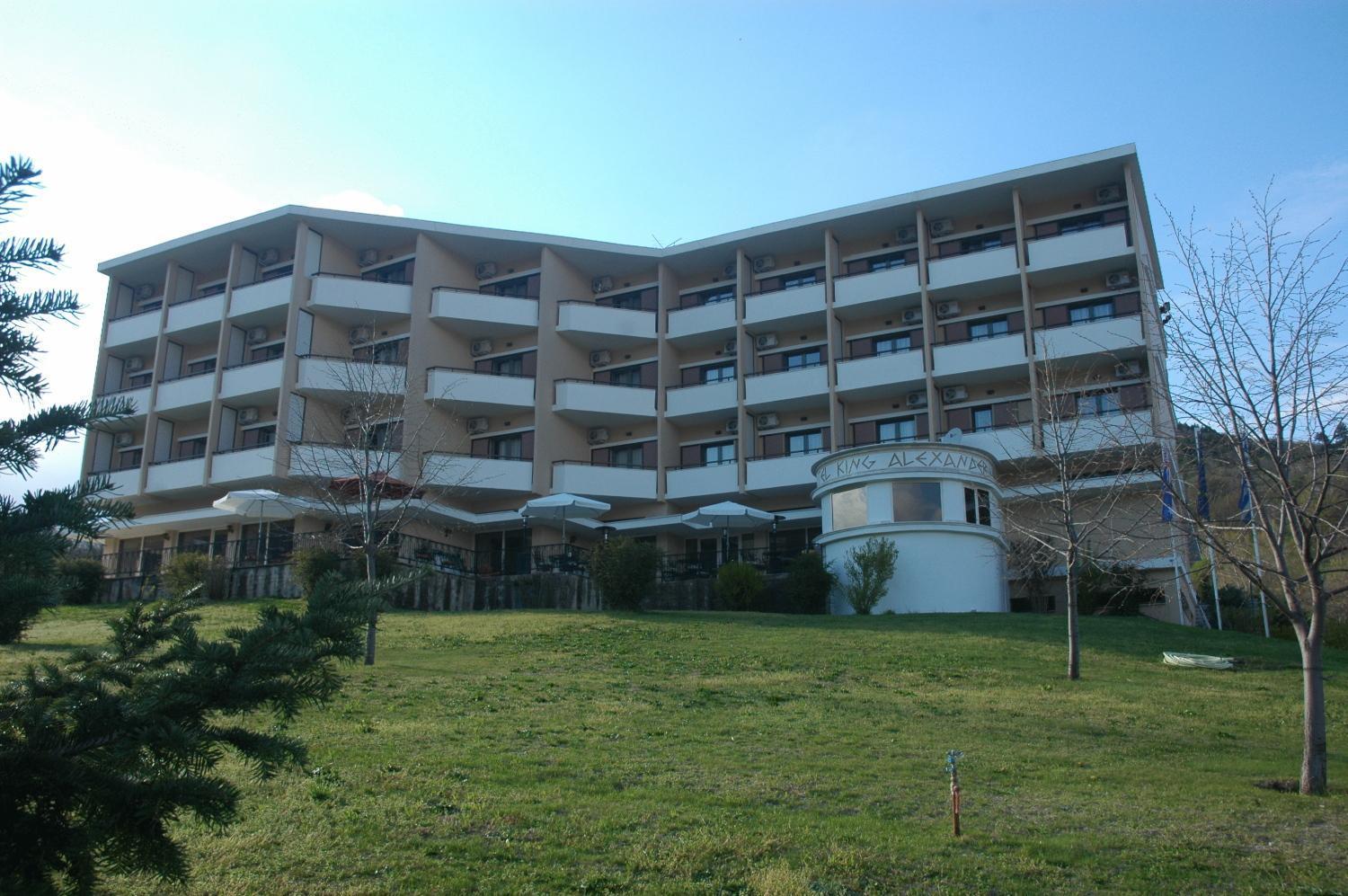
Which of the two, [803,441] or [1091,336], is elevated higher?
[1091,336]

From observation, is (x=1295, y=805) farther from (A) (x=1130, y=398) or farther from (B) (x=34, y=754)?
(A) (x=1130, y=398)

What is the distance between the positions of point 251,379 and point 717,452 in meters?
18.2

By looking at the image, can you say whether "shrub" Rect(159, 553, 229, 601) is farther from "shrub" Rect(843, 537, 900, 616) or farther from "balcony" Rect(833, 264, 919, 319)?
"balcony" Rect(833, 264, 919, 319)

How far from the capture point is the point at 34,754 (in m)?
4.56

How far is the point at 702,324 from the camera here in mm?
45312

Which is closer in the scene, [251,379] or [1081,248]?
[1081,248]

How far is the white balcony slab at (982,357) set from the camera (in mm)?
39656


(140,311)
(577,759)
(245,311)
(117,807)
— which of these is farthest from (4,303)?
(140,311)

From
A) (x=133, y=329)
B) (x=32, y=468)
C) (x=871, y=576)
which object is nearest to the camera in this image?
(x=32, y=468)

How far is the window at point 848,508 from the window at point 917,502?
3.05 feet

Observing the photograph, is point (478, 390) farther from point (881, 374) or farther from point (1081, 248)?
point (1081, 248)

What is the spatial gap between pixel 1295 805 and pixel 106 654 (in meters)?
10.7

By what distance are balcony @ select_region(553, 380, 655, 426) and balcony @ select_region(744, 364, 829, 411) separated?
13.4ft

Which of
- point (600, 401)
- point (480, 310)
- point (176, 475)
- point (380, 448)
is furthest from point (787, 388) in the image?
point (176, 475)
